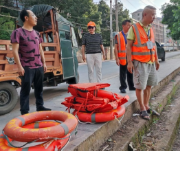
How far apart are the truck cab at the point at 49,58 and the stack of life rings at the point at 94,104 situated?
1536 millimetres

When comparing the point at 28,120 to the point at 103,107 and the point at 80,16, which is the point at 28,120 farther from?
the point at 80,16

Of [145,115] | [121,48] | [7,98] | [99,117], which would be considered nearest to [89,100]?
[99,117]

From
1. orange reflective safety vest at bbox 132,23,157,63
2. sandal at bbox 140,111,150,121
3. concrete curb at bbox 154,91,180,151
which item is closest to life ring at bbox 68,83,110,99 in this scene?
orange reflective safety vest at bbox 132,23,157,63

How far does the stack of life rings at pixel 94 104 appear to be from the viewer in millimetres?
2680

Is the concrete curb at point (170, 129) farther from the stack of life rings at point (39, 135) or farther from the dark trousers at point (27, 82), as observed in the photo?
the dark trousers at point (27, 82)

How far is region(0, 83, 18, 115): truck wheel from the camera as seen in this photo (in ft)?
12.1

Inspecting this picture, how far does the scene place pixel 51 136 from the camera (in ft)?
6.26

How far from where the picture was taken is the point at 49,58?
16.0 ft

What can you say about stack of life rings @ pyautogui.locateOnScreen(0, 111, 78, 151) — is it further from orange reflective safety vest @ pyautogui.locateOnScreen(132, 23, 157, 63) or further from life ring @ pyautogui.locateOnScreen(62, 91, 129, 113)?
orange reflective safety vest @ pyautogui.locateOnScreen(132, 23, 157, 63)

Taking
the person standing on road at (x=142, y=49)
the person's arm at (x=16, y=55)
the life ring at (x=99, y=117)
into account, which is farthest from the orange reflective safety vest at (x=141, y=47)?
the person's arm at (x=16, y=55)

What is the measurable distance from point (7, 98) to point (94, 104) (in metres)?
2.06

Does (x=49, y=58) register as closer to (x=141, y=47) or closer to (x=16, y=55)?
(x=16, y=55)
